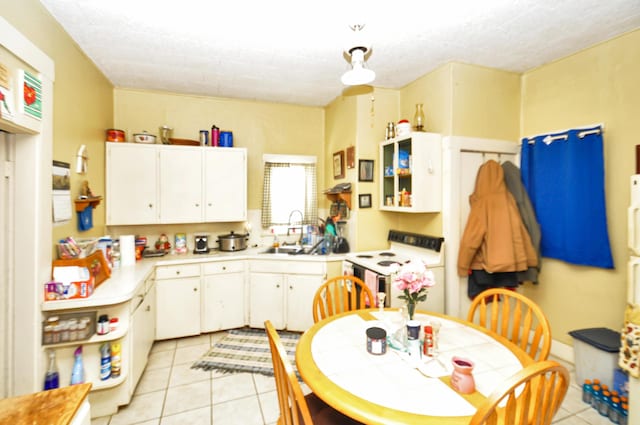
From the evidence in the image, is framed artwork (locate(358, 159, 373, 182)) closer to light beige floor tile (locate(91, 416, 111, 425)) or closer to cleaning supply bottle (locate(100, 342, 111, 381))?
cleaning supply bottle (locate(100, 342, 111, 381))

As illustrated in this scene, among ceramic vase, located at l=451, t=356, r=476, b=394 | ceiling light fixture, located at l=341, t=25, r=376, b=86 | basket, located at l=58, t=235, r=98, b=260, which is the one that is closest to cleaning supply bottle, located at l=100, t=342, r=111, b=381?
basket, located at l=58, t=235, r=98, b=260

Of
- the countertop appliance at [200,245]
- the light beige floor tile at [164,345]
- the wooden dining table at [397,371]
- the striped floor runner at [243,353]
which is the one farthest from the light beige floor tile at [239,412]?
the countertop appliance at [200,245]

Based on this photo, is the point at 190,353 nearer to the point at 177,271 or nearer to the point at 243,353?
the point at 243,353

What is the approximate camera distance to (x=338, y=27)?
209 centimetres

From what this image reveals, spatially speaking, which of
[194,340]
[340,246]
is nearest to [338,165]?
[340,246]

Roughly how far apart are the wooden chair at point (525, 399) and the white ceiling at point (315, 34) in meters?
1.93

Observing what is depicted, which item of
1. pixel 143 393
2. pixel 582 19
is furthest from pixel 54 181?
pixel 582 19

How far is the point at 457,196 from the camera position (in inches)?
108

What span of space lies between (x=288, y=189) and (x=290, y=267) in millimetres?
1127

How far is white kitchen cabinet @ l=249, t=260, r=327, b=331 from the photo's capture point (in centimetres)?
316

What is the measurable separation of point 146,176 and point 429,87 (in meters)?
3.03

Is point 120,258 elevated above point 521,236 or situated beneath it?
A: situated beneath

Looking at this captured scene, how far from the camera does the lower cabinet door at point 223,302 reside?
123 inches

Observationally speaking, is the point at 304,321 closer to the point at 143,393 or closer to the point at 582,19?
the point at 143,393
